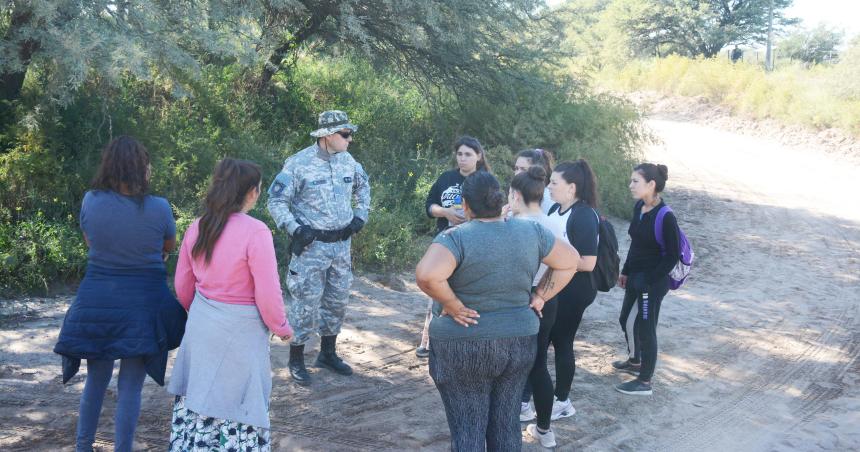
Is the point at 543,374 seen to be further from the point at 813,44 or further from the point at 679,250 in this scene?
the point at 813,44

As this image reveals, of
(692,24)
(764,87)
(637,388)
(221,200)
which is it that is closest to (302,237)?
(221,200)

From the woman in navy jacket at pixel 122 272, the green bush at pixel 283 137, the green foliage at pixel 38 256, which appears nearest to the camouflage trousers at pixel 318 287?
the woman in navy jacket at pixel 122 272

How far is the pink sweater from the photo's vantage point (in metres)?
3.37

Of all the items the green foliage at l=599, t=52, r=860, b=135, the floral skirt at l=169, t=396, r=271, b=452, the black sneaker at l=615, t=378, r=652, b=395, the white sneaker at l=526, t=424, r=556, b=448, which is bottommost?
the white sneaker at l=526, t=424, r=556, b=448

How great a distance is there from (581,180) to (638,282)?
1.32 metres

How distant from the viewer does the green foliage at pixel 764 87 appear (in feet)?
66.5

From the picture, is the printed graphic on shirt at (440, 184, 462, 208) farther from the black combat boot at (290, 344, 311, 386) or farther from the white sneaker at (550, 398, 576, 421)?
the white sneaker at (550, 398, 576, 421)

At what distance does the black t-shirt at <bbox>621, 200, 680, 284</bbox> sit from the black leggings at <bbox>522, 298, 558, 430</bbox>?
1322mm

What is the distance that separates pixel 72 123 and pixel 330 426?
5706 mm

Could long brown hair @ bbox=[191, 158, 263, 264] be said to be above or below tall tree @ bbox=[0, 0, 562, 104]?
below

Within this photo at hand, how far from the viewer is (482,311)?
339cm

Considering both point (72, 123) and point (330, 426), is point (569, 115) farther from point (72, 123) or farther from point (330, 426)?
point (330, 426)

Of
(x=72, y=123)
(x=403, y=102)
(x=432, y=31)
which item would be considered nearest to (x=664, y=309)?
(x=432, y=31)

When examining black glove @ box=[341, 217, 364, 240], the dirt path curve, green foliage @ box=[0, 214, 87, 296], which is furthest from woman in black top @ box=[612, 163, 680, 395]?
green foliage @ box=[0, 214, 87, 296]
